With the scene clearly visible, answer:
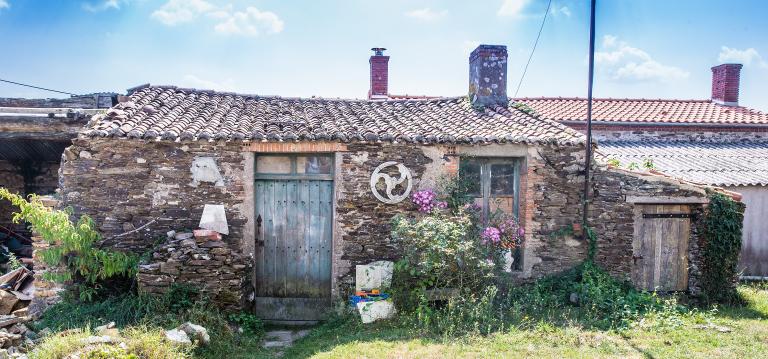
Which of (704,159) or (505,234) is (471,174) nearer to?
(505,234)

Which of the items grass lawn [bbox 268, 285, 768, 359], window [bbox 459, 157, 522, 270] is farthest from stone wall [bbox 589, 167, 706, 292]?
grass lawn [bbox 268, 285, 768, 359]

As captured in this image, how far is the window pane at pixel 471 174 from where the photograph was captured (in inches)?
309

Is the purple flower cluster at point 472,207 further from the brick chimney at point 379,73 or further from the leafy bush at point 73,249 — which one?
the brick chimney at point 379,73

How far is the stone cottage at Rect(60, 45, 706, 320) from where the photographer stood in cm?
712

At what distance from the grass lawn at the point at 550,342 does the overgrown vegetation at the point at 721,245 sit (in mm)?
1202

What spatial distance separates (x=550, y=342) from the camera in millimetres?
5867

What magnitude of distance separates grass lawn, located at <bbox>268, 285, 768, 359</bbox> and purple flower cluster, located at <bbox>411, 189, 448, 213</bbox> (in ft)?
6.14

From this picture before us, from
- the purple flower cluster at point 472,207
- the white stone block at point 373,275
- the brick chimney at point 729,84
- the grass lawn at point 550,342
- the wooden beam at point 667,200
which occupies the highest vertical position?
the brick chimney at point 729,84

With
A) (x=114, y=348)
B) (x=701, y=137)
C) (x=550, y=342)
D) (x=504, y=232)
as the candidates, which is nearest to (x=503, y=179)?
(x=504, y=232)

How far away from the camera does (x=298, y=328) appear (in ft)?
24.3

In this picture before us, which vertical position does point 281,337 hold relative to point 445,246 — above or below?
below

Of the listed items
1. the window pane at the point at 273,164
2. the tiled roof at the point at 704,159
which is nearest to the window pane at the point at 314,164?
the window pane at the point at 273,164

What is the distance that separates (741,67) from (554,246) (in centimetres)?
1359

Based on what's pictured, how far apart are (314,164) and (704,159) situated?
33.0 ft
